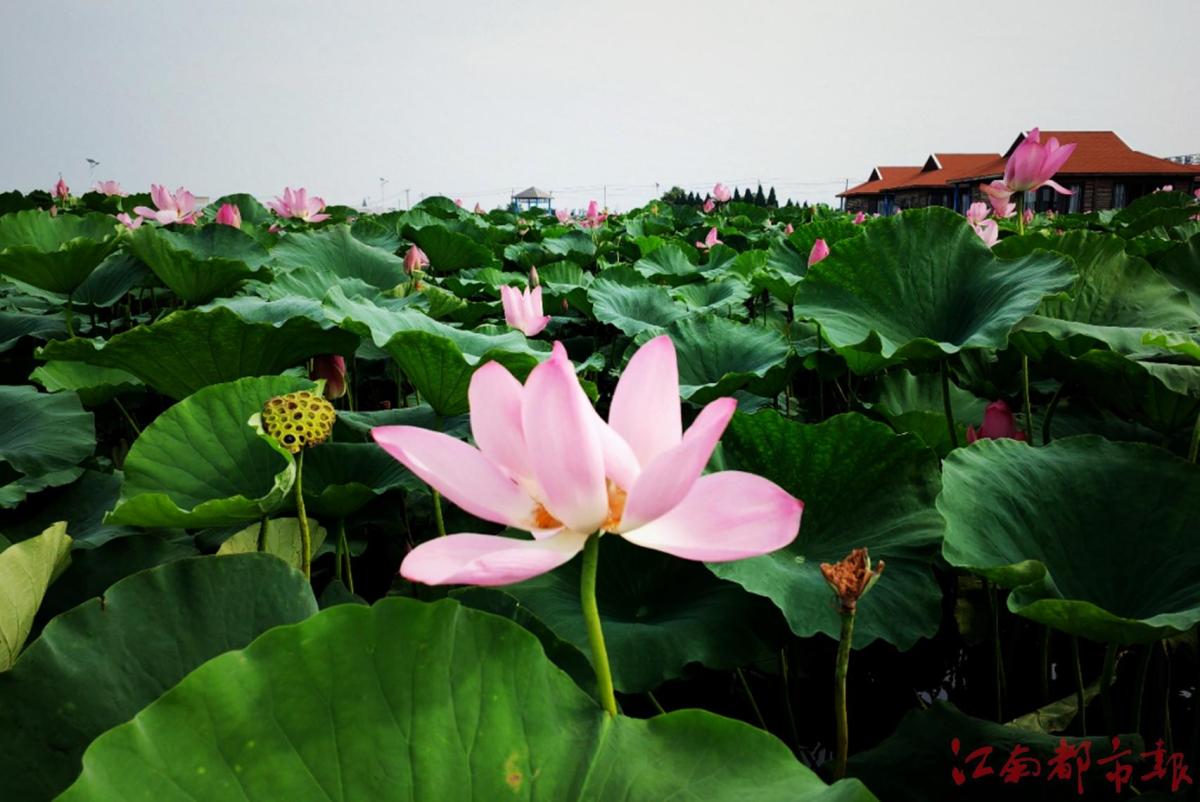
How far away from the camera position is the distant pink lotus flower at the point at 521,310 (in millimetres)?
1521

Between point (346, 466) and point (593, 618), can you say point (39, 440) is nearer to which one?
point (346, 466)

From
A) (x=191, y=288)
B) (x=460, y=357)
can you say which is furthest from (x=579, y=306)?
(x=460, y=357)

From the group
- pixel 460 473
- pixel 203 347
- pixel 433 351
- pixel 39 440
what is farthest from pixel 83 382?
pixel 460 473

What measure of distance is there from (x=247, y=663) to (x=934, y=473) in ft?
2.60

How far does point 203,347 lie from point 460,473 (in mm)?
850

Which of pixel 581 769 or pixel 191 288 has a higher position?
pixel 191 288

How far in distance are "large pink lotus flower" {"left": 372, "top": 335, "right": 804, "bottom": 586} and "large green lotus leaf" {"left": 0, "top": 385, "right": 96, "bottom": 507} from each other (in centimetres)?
88

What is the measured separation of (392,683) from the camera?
1.49ft

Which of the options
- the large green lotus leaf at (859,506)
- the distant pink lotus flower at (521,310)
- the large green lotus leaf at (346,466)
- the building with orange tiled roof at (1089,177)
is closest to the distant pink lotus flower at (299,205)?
the distant pink lotus flower at (521,310)

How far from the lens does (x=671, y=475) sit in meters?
0.42

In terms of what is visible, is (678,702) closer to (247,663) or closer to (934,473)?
(934,473)

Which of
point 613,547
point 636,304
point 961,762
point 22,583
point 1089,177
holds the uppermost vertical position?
point 1089,177

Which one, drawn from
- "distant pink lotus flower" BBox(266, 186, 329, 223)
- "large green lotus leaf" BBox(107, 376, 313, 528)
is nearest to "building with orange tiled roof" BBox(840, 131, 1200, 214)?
"distant pink lotus flower" BBox(266, 186, 329, 223)

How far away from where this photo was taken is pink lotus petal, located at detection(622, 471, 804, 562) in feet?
1.37
